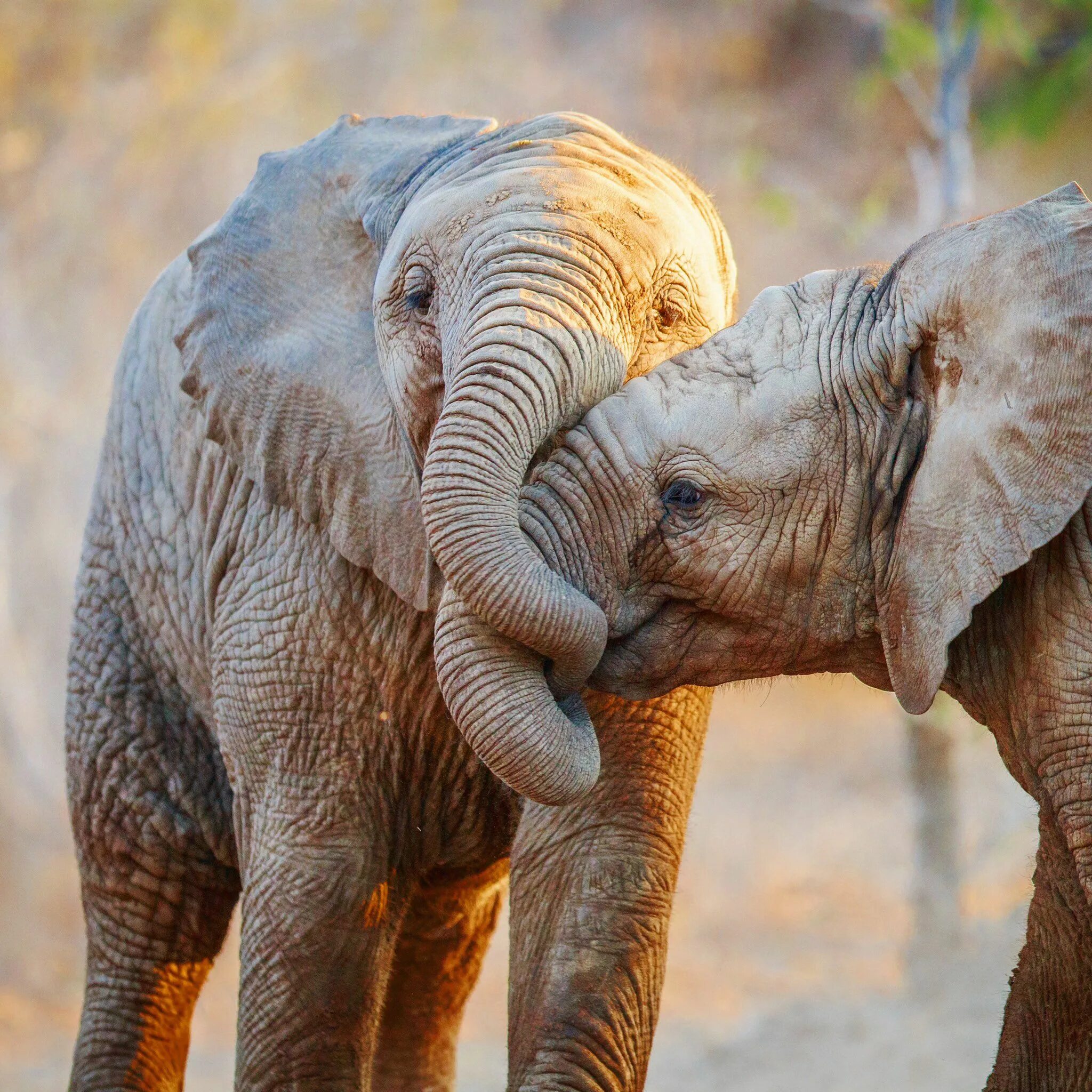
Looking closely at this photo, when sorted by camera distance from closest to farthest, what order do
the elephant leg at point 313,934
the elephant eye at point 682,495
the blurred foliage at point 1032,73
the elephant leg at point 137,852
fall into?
the elephant eye at point 682,495, the elephant leg at point 313,934, the elephant leg at point 137,852, the blurred foliage at point 1032,73

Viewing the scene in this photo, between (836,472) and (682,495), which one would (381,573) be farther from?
(836,472)

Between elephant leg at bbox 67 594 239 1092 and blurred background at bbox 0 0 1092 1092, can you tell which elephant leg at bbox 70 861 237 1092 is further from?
blurred background at bbox 0 0 1092 1092

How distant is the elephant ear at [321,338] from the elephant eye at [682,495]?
0.75m

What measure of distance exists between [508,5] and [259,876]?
11893mm

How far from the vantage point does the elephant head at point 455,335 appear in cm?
318

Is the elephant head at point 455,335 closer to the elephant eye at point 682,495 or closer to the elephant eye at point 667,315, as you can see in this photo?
the elephant eye at point 667,315

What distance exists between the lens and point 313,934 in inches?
168

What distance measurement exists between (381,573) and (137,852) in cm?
162

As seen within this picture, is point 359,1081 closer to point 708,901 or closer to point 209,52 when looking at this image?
point 708,901

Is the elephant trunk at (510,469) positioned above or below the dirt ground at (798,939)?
below

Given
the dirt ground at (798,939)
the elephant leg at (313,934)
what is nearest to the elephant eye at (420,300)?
the elephant leg at (313,934)

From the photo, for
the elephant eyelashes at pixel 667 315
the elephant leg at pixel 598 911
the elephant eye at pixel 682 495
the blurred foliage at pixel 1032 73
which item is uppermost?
the blurred foliage at pixel 1032 73

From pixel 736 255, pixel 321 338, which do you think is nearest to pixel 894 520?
pixel 321 338

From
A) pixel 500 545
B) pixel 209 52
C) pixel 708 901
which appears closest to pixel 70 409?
pixel 209 52
